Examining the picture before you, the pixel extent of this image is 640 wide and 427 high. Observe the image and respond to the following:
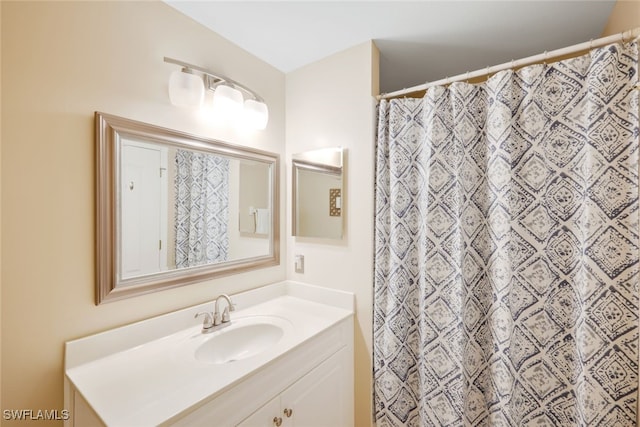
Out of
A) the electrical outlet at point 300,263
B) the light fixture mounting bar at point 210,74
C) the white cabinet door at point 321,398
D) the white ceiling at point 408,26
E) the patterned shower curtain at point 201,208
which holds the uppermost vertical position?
the white ceiling at point 408,26

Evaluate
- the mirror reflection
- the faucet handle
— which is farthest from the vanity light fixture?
the faucet handle

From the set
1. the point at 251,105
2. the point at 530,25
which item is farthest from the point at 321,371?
the point at 530,25

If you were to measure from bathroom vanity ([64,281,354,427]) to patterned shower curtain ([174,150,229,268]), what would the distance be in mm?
275

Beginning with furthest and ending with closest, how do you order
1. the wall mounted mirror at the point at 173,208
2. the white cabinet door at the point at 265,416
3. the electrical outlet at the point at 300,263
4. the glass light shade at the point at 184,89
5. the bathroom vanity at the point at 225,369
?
the electrical outlet at the point at 300,263
the glass light shade at the point at 184,89
the wall mounted mirror at the point at 173,208
the white cabinet door at the point at 265,416
the bathroom vanity at the point at 225,369

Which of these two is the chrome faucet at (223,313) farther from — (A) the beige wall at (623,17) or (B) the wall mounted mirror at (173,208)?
A: (A) the beige wall at (623,17)

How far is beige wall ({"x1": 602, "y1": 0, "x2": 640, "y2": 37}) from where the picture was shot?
3.34 ft

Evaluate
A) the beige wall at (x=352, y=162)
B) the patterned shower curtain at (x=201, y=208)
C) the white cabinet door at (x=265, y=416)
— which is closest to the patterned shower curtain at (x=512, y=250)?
the beige wall at (x=352, y=162)

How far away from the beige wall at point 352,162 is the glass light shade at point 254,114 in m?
0.32

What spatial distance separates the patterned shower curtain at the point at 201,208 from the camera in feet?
4.36

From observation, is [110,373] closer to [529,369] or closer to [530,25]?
[529,369]

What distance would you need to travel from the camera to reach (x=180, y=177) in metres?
1.32

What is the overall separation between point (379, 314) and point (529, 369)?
26.5 inches

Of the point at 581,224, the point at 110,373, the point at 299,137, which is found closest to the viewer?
the point at 110,373

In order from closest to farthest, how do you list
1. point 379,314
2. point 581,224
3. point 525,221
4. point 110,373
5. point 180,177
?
1. point 110,373
2. point 581,224
3. point 525,221
4. point 180,177
5. point 379,314
